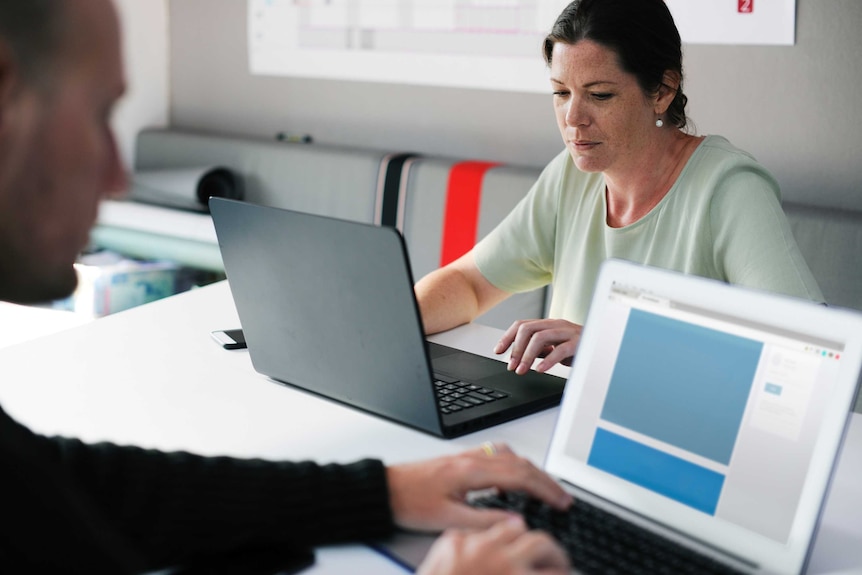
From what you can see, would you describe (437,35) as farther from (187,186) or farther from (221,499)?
(221,499)

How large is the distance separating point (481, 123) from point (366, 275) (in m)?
1.74

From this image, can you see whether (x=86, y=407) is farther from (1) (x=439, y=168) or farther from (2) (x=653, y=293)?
(1) (x=439, y=168)

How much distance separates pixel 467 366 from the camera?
4.59 feet

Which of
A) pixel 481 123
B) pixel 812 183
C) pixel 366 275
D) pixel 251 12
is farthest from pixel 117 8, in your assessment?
pixel 251 12

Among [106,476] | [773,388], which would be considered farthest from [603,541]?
[106,476]

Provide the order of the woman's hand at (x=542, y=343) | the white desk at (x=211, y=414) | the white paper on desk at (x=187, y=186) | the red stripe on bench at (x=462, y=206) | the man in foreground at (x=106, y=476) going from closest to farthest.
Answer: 1. the man in foreground at (x=106, y=476)
2. the white desk at (x=211, y=414)
3. the woman's hand at (x=542, y=343)
4. the red stripe on bench at (x=462, y=206)
5. the white paper on desk at (x=187, y=186)

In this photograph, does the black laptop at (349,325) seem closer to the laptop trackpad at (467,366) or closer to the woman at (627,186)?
the laptop trackpad at (467,366)

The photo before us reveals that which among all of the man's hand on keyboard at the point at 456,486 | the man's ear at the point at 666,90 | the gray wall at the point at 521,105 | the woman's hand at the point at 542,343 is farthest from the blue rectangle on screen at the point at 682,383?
the gray wall at the point at 521,105

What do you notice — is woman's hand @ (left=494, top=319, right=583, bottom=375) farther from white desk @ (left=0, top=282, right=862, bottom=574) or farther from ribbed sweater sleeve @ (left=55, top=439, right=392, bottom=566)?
ribbed sweater sleeve @ (left=55, top=439, right=392, bottom=566)

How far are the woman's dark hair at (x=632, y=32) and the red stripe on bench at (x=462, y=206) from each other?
0.91 m

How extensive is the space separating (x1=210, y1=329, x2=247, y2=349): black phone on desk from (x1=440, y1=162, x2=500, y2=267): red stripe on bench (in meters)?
1.13

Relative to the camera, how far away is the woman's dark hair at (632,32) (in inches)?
63.5

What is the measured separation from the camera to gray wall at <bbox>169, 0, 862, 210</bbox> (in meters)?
2.16

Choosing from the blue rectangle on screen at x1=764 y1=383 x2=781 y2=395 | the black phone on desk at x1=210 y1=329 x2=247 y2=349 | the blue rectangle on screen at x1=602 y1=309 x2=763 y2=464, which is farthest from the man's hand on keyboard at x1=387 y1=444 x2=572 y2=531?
the black phone on desk at x1=210 y1=329 x2=247 y2=349
